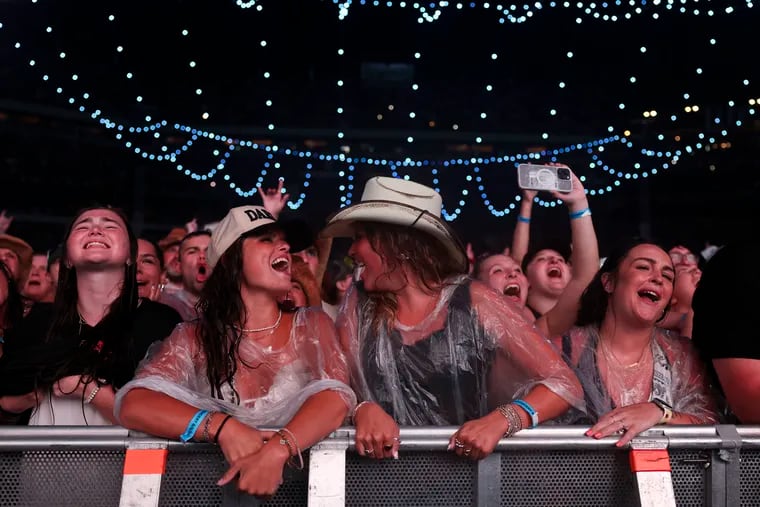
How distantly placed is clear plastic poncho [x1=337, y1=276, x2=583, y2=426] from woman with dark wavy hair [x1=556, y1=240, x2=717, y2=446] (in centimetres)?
22

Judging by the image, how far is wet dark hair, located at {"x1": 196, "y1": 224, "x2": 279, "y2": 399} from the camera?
89.7 inches

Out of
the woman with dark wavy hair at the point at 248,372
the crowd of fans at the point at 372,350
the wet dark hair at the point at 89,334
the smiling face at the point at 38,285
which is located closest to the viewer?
the woman with dark wavy hair at the point at 248,372

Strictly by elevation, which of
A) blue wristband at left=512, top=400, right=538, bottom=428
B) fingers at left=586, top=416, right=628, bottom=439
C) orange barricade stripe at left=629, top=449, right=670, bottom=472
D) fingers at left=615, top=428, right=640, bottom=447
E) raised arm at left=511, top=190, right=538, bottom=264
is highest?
raised arm at left=511, top=190, right=538, bottom=264

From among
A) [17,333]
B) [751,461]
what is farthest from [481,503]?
[17,333]

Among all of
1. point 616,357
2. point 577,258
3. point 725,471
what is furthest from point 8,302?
point 725,471

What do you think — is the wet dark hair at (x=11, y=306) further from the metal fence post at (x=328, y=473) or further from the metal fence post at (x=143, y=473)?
the metal fence post at (x=328, y=473)

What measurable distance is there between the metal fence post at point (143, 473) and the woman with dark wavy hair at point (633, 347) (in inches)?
43.4

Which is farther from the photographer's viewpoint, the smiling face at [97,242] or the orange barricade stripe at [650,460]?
the smiling face at [97,242]

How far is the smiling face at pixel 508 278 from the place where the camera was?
4023 millimetres

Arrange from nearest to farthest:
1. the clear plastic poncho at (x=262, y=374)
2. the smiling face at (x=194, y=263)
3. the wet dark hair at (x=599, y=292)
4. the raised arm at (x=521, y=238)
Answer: the clear plastic poncho at (x=262, y=374)
the wet dark hair at (x=599, y=292)
the smiling face at (x=194, y=263)
the raised arm at (x=521, y=238)

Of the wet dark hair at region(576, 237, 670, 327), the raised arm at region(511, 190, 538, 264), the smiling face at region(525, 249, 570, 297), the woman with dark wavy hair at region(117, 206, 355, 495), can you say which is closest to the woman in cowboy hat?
the woman with dark wavy hair at region(117, 206, 355, 495)

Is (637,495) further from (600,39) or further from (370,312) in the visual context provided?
(600,39)

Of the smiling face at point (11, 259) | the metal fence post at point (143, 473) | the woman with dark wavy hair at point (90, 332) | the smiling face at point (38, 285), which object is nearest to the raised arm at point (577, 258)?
the woman with dark wavy hair at point (90, 332)

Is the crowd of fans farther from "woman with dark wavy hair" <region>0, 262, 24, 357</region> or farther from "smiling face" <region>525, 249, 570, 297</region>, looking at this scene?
"smiling face" <region>525, 249, 570, 297</region>
